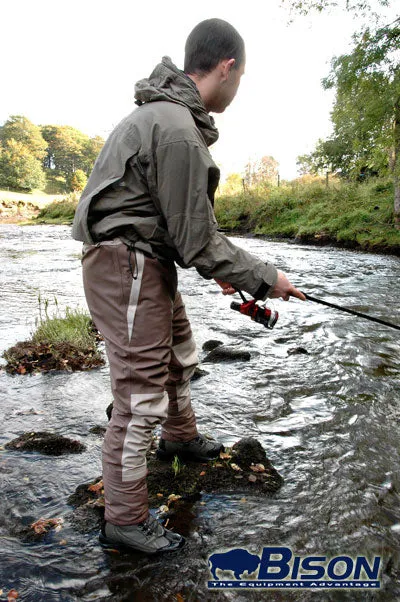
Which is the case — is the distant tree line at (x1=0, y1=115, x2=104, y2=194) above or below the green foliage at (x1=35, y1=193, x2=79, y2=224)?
above

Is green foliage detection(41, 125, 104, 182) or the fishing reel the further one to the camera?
green foliage detection(41, 125, 104, 182)

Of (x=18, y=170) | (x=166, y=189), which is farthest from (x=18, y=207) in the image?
(x=166, y=189)

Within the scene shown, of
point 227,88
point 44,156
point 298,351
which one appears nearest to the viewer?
point 227,88

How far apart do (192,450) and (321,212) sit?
1989 cm

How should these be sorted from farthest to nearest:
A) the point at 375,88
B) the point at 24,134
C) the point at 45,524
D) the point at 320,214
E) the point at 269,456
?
the point at 24,134 → the point at 320,214 → the point at 375,88 → the point at 269,456 → the point at 45,524

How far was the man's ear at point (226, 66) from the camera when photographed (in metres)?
2.54

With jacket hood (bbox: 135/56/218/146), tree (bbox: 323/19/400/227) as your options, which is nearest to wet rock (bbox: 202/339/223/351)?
jacket hood (bbox: 135/56/218/146)

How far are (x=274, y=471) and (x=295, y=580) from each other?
95 centimetres

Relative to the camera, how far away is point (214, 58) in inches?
100

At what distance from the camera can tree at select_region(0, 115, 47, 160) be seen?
101 metres

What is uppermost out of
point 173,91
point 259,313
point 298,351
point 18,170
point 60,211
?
point 18,170

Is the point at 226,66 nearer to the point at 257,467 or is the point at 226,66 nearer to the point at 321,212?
the point at 257,467

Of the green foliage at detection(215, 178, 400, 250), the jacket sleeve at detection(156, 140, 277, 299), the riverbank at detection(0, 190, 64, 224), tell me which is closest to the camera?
the jacket sleeve at detection(156, 140, 277, 299)

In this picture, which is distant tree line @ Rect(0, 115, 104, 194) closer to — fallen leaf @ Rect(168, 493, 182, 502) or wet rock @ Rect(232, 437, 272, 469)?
wet rock @ Rect(232, 437, 272, 469)
